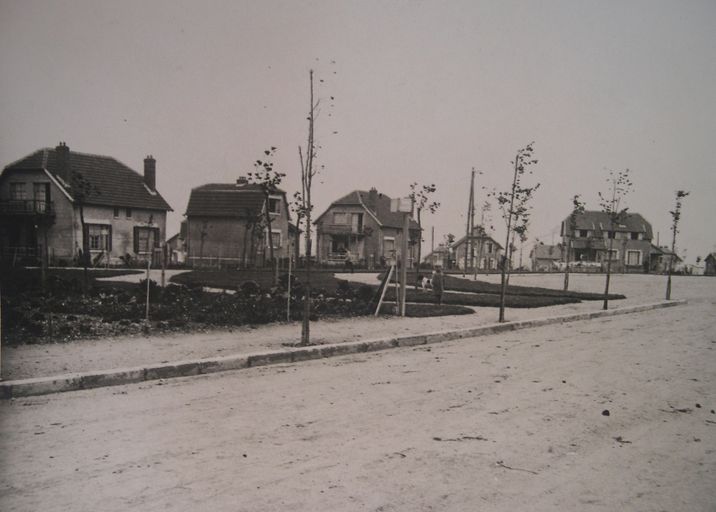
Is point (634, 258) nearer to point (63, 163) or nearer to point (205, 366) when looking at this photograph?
point (63, 163)

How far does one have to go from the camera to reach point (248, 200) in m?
46.7

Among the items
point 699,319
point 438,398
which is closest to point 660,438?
point 438,398

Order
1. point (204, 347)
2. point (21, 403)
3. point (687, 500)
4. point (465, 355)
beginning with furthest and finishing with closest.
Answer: point (465, 355), point (204, 347), point (21, 403), point (687, 500)

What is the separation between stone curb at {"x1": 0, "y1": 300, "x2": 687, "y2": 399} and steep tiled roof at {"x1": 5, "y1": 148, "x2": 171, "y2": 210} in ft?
93.3

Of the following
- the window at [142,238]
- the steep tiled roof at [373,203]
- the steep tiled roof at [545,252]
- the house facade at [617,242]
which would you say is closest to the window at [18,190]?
the window at [142,238]

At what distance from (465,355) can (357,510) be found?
20.7ft

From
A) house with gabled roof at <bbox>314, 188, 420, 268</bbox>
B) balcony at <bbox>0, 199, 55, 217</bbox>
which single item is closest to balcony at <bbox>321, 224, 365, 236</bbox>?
house with gabled roof at <bbox>314, 188, 420, 268</bbox>

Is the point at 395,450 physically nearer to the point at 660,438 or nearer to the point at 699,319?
the point at 660,438

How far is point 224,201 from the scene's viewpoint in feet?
155

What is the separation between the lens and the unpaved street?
368cm

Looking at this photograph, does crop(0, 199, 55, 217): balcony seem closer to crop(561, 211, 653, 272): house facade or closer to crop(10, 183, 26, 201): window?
crop(10, 183, 26, 201): window

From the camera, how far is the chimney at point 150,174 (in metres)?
39.6

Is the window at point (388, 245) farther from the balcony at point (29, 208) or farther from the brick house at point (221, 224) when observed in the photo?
the balcony at point (29, 208)

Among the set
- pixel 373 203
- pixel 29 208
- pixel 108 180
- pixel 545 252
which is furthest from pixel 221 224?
pixel 545 252
